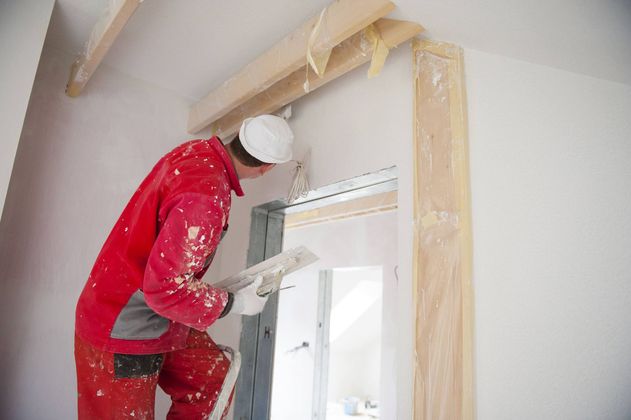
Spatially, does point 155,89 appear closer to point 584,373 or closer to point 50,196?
point 50,196

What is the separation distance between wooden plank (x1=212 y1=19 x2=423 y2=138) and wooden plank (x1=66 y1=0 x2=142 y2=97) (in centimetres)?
72

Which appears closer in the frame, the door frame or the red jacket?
the red jacket

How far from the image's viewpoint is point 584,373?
978mm

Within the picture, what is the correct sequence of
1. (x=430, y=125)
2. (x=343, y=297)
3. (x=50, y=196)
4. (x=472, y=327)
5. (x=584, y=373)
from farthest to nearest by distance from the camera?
(x=343, y=297)
(x=50, y=196)
(x=430, y=125)
(x=472, y=327)
(x=584, y=373)

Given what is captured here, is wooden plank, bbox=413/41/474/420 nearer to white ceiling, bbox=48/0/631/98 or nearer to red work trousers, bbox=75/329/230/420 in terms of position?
white ceiling, bbox=48/0/631/98

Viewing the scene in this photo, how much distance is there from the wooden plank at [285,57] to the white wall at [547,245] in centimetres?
40

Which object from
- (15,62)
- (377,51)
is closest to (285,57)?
(377,51)

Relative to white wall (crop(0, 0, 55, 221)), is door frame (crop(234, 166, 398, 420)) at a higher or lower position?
lower

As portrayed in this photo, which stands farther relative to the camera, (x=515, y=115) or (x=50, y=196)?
(x=50, y=196)

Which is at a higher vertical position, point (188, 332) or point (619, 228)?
point (619, 228)

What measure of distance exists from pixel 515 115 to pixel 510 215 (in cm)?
31

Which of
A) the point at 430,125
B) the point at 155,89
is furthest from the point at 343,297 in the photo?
the point at 430,125

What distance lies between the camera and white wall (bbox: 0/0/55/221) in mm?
1364

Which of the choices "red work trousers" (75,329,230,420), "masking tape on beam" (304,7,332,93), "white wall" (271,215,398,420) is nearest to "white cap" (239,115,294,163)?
"masking tape on beam" (304,7,332,93)
